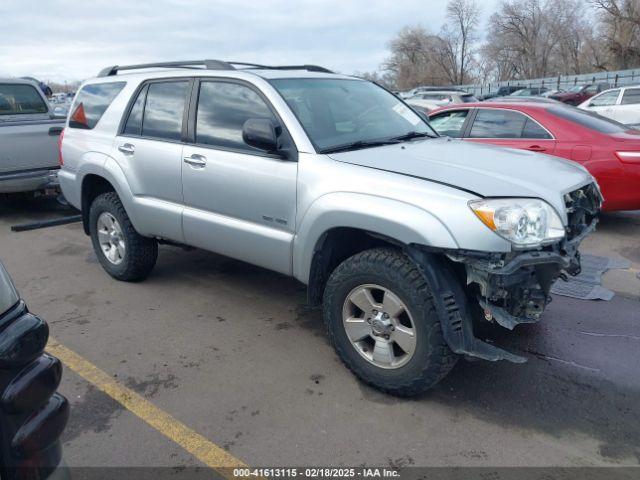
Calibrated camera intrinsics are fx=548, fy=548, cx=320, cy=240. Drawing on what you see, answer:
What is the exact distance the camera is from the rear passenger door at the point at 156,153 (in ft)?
14.4

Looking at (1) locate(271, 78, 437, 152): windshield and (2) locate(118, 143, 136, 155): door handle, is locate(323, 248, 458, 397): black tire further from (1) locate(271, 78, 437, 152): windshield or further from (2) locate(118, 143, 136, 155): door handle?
(2) locate(118, 143, 136, 155): door handle

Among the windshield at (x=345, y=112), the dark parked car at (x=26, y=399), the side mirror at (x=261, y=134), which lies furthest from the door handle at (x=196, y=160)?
the dark parked car at (x=26, y=399)

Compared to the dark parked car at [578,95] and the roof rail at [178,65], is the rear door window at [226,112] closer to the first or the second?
the roof rail at [178,65]

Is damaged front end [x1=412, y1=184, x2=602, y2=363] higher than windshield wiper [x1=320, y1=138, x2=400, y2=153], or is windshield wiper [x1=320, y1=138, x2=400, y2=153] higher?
windshield wiper [x1=320, y1=138, x2=400, y2=153]

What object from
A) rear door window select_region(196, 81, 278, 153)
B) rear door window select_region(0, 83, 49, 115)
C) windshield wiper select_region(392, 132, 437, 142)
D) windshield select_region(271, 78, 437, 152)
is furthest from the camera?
rear door window select_region(0, 83, 49, 115)

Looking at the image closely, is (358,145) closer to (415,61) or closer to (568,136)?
(568,136)

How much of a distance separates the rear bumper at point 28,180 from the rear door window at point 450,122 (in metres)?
5.41

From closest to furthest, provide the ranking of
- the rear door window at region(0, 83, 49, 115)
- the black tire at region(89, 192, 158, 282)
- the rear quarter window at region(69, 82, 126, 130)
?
the black tire at region(89, 192, 158, 282), the rear quarter window at region(69, 82, 126, 130), the rear door window at region(0, 83, 49, 115)

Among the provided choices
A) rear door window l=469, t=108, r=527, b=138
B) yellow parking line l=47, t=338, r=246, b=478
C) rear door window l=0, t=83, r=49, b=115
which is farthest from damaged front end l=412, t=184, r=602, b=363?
rear door window l=0, t=83, r=49, b=115

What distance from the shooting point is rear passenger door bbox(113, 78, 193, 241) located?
438 cm

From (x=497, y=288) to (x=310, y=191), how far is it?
1268 millimetres

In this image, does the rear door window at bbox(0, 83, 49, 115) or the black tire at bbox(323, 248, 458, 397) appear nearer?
the black tire at bbox(323, 248, 458, 397)

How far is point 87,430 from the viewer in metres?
2.98

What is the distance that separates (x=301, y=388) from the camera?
337 cm
